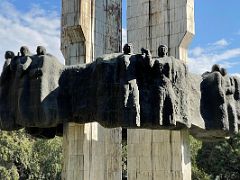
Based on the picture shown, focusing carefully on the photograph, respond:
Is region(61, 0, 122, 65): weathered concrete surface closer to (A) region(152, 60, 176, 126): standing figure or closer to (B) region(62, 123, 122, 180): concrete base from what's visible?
(B) region(62, 123, 122, 180): concrete base

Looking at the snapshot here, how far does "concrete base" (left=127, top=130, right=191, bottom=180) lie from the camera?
840 centimetres

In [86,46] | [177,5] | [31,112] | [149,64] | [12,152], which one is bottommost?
[12,152]

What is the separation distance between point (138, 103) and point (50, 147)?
28.8 meters

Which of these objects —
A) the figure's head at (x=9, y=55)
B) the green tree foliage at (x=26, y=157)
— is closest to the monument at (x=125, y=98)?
the figure's head at (x=9, y=55)

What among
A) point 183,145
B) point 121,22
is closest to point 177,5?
point 121,22

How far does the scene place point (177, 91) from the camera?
6.98m

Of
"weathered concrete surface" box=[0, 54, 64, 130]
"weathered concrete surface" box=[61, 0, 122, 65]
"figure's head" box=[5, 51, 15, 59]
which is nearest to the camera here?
"weathered concrete surface" box=[0, 54, 64, 130]

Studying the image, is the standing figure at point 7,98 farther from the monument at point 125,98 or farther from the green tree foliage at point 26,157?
the green tree foliage at point 26,157

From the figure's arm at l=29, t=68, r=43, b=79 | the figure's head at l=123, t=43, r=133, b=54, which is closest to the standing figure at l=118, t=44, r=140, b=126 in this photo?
the figure's head at l=123, t=43, r=133, b=54

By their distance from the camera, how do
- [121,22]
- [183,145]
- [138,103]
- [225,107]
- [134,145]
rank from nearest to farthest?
[138,103], [225,107], [183,145], [134,145], [121,22]

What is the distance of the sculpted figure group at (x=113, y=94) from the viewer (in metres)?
6.72

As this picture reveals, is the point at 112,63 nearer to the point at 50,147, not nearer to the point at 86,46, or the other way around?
the point at 86,46

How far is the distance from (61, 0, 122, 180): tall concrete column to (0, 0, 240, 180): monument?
0.02m

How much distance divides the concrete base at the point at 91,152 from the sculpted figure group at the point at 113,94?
4.17 feet
